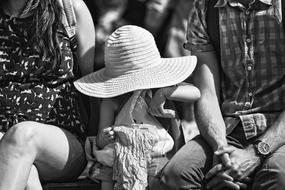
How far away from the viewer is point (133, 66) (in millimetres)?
4645

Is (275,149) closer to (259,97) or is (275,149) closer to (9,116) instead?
(259,97)

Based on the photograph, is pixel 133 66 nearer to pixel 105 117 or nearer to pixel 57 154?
pixel 105 117

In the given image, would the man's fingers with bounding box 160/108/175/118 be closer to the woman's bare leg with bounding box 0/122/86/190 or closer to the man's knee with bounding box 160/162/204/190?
the man's knee with bounding box 160/162/204/190

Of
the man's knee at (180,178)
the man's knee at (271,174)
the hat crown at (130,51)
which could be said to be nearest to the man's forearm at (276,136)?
the man's knee at (271,174)

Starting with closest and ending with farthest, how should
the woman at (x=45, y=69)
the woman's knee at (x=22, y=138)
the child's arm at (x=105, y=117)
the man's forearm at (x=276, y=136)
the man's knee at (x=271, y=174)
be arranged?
the man's knee at (x=271, y=174)
the woman's knee at (x=22, y=138)
the man's forearm at (x=276, y=136)
the child's arm at (x=105, y=117)
the woman at (x=45, y=69)

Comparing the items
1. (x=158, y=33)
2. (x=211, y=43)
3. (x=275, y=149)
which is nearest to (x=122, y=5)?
(x=158, y=33)

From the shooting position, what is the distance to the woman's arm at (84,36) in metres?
4.93

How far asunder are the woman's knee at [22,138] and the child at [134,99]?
0.35m

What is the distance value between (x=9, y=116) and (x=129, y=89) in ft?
2.38

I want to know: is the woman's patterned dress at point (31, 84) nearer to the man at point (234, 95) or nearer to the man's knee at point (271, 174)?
the man at point (234, 95)

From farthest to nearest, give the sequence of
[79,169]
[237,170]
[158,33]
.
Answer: [158,33]
[79,169]
[237,170]

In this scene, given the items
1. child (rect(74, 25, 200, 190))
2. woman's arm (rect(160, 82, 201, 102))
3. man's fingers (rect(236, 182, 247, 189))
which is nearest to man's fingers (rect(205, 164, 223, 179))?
man's fingers (rect(236, 182, 247, 189))

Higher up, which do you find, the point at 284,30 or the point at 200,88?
the point at 284,30

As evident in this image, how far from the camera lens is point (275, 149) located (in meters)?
4.51
